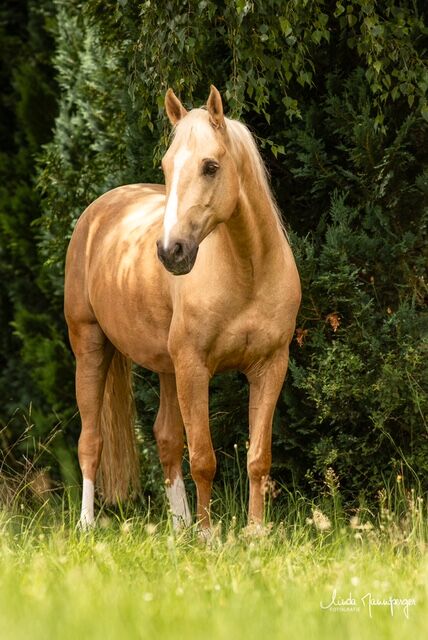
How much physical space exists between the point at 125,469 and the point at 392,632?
3.14 metres

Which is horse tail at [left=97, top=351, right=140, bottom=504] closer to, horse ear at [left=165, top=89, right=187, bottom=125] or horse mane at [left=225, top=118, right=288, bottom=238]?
horse mane at [left=225, top=118, right=288, bottom=238]

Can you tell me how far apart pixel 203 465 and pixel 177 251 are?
117 centimetres

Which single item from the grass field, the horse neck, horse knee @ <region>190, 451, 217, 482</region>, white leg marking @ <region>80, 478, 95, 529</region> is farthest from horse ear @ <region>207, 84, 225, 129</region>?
white leg marking @ <region>80, 478, 95, 529</region>

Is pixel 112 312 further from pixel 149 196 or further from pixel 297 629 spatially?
pixel 297 629

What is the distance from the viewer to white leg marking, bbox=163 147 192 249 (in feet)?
14.4

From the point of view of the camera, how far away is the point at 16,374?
10.7m

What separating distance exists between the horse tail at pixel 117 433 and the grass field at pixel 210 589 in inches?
61.0

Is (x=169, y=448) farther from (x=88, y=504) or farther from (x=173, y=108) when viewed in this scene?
(x=173, y=108)

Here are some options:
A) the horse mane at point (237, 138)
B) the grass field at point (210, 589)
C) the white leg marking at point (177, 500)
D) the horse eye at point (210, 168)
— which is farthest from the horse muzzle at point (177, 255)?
the white leg marking at point (177, 500)

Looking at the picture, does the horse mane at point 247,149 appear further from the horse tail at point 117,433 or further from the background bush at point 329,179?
the horse tail at point 117,433

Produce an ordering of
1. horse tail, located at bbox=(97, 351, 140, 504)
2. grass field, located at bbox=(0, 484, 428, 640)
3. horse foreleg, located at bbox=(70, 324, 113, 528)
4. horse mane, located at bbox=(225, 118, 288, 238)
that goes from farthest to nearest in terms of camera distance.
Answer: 1. horse tail, located at bbox=(97, 351, 140, 504)
2. horse foreleg, located at bbox=(70, 324, 113, 528)
3. horse mane, located at bbox=(225, 118, 288, 238)
4. grass field, located at bbox=(0, 484, 428, 640)

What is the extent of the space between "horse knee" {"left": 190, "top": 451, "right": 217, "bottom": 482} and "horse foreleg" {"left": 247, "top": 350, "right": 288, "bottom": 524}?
17 cm

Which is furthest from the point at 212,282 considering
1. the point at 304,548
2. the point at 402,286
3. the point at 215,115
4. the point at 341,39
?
the point at 341,39

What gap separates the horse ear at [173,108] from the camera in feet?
15.8
